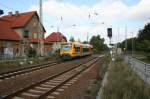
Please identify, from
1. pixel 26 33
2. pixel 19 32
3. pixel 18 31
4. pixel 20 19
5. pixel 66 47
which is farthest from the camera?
pixel 20 19

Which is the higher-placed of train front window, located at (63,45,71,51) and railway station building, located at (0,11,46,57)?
railway station building, located at (0,11,46,57)

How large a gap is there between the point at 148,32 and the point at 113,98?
82073 millimetres

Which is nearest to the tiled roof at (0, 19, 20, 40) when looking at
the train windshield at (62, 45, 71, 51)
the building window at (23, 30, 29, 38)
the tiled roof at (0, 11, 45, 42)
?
the tiled roof at (0, 11, 45, 42)

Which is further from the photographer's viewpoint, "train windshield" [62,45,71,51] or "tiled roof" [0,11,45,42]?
"tiled roof" [0,11,45,42]

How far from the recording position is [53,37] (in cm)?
9331

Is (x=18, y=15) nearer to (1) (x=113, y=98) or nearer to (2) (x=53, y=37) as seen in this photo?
(2) (x=53, y=37)

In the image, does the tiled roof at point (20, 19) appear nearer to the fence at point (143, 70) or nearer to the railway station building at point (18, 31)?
the railway station building at point (18, 31)

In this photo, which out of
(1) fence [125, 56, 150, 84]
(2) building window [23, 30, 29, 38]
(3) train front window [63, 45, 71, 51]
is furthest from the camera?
(2) building window [23, 30, 29, 38]

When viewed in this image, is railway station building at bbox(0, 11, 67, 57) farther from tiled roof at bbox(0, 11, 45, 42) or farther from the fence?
the fence

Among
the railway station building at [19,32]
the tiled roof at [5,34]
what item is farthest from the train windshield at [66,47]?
the tiled roof at [5,34]

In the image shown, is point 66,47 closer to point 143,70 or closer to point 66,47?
point 66,47

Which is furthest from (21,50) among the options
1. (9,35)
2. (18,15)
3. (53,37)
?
(53,37)

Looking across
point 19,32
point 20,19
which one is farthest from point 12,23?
point 19,32

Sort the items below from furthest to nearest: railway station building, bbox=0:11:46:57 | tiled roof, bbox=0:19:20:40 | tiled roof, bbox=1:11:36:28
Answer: tiled roof, bbox=1:11:36:28, railway station building, bbox=0:11:46:57, tiled roof, bbox=0:19:20:40
